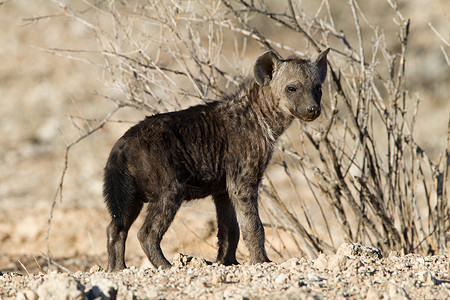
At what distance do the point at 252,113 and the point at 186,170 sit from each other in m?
0.85

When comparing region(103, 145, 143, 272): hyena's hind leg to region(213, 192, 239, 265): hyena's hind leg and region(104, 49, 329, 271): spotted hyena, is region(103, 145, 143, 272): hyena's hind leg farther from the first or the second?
region(213, 192, 239, 265): hyena's hind leg

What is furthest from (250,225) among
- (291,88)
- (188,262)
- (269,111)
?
(291,88)

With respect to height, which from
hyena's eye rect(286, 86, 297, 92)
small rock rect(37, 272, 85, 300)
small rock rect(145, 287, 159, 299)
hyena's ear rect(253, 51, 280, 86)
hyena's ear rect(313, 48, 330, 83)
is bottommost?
small rock rect(37, 272, 85, 300)

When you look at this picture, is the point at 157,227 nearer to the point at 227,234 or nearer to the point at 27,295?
the point at 227,234

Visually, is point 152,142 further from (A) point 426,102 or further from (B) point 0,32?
(B) point 0,32

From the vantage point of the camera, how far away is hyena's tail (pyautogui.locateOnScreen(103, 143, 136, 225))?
487 centimetres

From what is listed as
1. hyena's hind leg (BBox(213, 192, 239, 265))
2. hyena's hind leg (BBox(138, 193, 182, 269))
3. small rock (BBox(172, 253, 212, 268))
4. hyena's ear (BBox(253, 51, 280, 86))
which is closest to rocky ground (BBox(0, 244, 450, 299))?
small rock (BBox(172, 253, 212, 268))

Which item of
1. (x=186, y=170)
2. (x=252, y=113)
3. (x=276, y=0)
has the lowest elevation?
(x=186, y=170)

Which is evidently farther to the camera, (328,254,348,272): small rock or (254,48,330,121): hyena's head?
(254,48,330,121): hyena's head

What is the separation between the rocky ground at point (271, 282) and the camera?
356 cm

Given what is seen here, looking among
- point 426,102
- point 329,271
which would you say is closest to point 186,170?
point 329,271

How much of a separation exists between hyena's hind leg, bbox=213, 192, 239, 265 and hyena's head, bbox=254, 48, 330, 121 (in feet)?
3.27

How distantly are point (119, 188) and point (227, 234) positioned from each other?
3.97 feet

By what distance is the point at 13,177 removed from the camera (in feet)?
39.1
